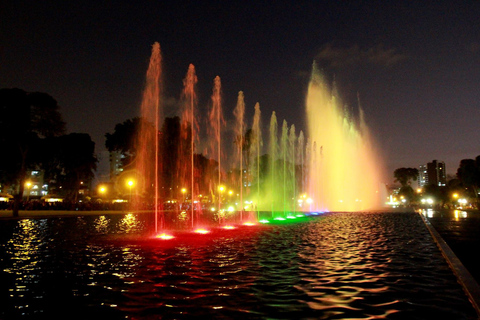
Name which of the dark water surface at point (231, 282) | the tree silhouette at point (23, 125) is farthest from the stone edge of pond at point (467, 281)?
the tree silhouette at point (23, 125)

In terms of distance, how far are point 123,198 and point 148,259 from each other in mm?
67594

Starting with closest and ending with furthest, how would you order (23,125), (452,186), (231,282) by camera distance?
(231,282), (23,125), (452,186)

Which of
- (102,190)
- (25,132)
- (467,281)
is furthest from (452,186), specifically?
(467,281)

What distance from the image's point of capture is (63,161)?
57875mm

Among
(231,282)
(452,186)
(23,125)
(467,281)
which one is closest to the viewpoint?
(467,281)

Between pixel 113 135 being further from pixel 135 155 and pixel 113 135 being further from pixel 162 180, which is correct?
pixel 162 180

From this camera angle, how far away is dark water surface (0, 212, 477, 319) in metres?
7.18

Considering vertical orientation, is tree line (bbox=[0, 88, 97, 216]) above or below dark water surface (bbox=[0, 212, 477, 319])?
above

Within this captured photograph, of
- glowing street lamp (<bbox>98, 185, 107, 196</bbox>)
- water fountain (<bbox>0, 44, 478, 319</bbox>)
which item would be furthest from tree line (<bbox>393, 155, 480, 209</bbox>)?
glowing street lamp (<bbox>98, 185, 107, 196</bbox>)

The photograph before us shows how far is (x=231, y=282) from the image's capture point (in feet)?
31.2

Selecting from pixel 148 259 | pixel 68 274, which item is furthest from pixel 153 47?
pixel 68 274

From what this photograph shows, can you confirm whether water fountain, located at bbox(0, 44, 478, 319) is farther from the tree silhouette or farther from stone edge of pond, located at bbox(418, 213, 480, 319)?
the tree silhouette

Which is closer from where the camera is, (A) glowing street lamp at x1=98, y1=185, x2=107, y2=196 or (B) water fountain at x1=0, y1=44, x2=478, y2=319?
(B) water fountain at x1=0, y1=44, x2=478, y2=319

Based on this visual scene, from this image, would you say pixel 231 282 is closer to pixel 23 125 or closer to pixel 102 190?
pixel 23 125
